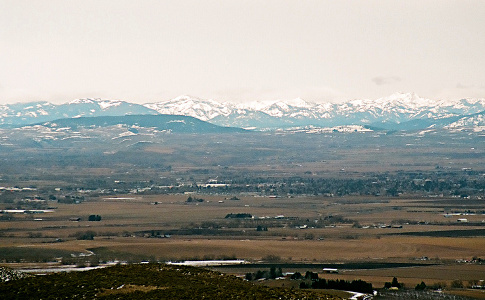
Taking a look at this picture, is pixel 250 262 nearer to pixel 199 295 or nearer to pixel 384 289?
pixel 384 289

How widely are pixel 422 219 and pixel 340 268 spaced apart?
60563 mm

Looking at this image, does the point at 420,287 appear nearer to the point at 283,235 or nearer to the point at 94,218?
the point at 283,235

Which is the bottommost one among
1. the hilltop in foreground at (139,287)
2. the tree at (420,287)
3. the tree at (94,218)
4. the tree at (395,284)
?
the tree at (420,287)

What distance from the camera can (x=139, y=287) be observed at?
45.9m

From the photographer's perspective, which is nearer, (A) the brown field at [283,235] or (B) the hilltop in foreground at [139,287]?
(B) the hilltop in foreground at [139,287]

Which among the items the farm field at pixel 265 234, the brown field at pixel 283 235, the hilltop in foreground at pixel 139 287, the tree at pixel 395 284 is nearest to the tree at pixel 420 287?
the tree at pixel 395 284

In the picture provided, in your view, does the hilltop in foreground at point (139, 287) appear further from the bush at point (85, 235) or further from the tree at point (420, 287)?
the bush at point (85, 235)

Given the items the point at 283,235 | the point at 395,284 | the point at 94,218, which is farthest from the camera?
the point at 94,218

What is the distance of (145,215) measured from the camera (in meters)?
163

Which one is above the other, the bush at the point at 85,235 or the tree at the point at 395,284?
→ the bush at the point at 85,235

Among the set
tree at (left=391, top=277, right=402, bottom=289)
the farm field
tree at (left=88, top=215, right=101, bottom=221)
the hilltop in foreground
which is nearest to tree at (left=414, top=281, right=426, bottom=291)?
tree at (left=391, top=277, right=402, bottom=289)

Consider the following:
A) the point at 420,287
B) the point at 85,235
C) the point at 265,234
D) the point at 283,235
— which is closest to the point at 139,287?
the point at 420,287

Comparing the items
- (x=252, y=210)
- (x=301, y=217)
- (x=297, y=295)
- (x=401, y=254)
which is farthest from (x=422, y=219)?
(x=297, y=295)

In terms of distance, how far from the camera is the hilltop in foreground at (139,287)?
4438 centimetres
